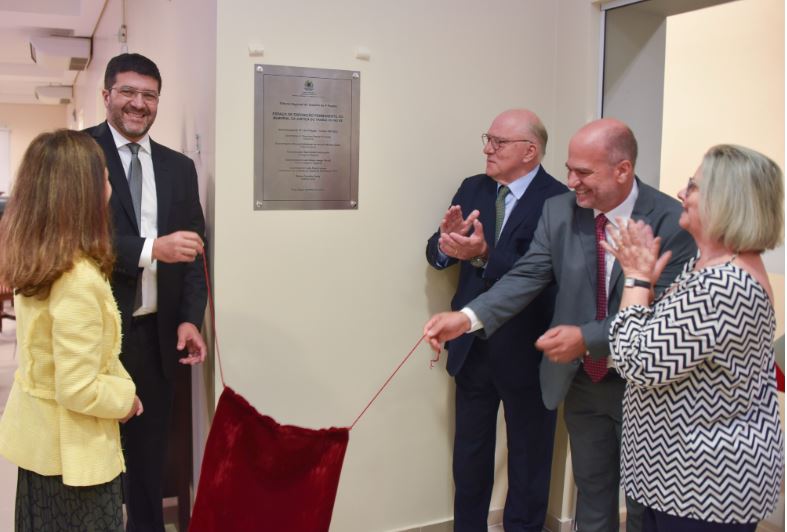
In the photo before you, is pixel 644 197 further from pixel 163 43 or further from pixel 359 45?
pixel 163 43

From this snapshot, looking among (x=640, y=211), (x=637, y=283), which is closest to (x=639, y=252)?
(x=637, y=283)

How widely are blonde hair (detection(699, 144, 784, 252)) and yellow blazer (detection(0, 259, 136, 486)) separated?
1.44m

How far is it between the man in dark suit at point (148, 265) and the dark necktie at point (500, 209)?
3.44 feet

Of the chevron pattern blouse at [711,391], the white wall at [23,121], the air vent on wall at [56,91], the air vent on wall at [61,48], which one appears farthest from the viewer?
the white wall at [23,121]

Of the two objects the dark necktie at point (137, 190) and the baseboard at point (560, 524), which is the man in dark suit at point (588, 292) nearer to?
the baseboard at point (560, 524)

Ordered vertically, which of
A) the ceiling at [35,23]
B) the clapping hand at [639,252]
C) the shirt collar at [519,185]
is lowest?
the clapping hand at [639,252]

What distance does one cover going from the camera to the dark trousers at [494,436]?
2.73 metres

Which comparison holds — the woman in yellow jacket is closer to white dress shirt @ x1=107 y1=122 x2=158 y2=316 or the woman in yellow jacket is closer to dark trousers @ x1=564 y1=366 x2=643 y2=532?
white dress shirt @ x1=107 y1=122 x2=158 y2=316

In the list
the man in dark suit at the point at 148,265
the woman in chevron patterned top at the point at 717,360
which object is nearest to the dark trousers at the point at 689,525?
the woman in chevron patterned top at the point at 717,360

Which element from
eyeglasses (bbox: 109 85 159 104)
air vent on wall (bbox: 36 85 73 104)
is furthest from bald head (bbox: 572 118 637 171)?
air vent on wall (bbox: 36 85 73 104)

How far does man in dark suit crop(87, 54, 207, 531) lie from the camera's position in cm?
252

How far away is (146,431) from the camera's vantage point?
267 centimetres

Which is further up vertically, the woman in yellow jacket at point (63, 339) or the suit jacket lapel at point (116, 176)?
the suit jacket lapel at point (116, 176)

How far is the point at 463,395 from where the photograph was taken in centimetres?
288
